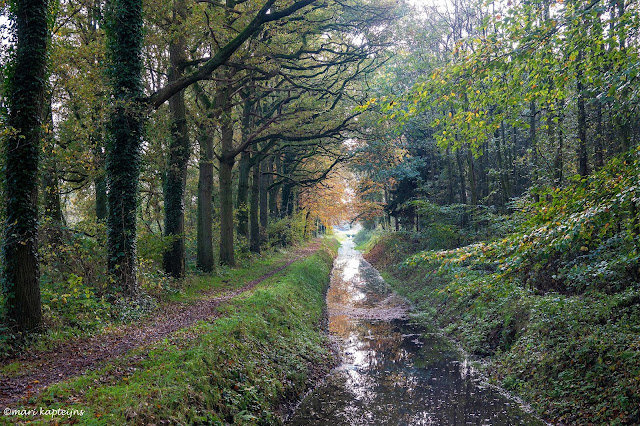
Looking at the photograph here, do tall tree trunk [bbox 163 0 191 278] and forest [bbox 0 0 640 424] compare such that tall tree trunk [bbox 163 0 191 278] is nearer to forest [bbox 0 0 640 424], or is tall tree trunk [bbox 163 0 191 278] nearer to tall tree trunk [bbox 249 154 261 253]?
forest [bbox 0 0 640 424]

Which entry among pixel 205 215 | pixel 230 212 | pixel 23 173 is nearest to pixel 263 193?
pixel 230 212

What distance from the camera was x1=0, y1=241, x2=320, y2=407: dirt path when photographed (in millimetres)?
5391

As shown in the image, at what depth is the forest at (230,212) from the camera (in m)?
5.72

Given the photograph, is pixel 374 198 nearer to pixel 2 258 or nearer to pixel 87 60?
pixel 87 60

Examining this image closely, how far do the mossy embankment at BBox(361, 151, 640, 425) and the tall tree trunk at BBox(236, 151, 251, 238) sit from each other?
14.2m

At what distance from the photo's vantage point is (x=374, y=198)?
3706 cm

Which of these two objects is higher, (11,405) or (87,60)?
(87,60)

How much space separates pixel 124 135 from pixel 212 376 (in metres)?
7.08

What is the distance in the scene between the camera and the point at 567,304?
9.19 m

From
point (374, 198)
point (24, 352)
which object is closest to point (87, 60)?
point (24, 352)

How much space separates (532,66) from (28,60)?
8.69m

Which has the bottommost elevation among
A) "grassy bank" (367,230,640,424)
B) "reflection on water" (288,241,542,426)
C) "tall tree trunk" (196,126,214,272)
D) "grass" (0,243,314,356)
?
"reflection on water" (288,241,542,426)

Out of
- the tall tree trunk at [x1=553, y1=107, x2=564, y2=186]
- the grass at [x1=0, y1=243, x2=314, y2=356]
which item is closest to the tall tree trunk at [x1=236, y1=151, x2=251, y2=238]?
the grass at [x1=0, y1=243, x2=314, y2=356]

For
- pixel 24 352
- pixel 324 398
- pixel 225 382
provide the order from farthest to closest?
pixel 324 398 → pixel 225 382 → pixel 24 352
